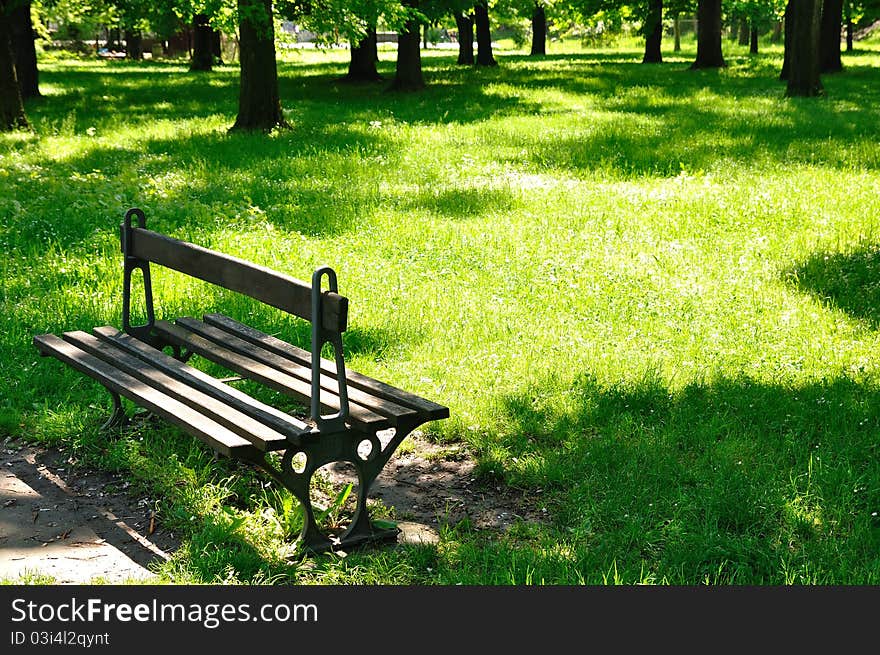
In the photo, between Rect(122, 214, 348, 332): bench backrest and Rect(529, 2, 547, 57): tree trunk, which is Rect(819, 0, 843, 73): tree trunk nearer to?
Rect(529, 2, 547, 57): tree trunk

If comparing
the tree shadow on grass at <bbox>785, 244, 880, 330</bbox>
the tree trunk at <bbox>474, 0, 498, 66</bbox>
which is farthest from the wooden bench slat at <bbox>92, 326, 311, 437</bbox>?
the tree trunk at <bbox>474, 0, 498, 66</bbox>

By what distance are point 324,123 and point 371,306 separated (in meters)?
10.5

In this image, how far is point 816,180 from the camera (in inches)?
446

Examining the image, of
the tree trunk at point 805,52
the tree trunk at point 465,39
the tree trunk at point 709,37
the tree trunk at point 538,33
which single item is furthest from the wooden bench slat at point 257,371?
the tree trunk at point 538,33

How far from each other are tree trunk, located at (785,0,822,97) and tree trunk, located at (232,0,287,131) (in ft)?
31.5

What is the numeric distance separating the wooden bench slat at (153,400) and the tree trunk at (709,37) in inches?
998

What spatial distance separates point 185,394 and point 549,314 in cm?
320

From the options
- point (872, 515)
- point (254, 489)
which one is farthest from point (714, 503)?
point (254, 489)

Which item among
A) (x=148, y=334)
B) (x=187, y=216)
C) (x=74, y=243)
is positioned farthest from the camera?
(x=187, y=216)

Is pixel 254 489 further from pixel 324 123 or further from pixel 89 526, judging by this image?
pixel 324 123

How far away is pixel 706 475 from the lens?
15.2 feet

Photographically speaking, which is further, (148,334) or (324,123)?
(324,123)

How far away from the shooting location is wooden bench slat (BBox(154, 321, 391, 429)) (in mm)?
4125

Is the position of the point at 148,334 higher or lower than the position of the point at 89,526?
higher
